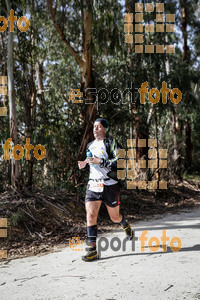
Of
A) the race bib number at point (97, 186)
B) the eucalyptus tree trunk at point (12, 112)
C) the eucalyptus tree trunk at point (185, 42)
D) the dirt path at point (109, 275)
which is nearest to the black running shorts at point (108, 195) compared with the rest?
the race bib number at point (97, 186)

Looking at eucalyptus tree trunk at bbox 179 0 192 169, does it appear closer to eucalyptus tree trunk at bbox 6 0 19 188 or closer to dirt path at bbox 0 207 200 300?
eucalyptus tree trunk at bbox 6 0 19 188

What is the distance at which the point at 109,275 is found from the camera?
404 cm

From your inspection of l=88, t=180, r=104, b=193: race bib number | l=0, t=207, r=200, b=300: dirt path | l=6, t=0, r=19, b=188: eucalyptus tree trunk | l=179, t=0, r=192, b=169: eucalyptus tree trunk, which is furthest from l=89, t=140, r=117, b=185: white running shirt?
l=179, t=0, r=192, b=169: eucalyptus tree trunk

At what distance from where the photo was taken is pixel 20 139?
29.0 ft

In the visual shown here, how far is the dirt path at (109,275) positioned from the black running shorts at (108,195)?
0.75 metres

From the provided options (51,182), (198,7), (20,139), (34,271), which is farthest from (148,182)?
(198,7)

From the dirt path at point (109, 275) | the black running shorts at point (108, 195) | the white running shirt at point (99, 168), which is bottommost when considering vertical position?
the dirt path at point (109, 275)

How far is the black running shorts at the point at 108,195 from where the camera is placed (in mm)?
4965

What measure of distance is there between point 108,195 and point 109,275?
4.11 feet

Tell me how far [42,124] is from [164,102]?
400 cm

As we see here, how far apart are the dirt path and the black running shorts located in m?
0.75

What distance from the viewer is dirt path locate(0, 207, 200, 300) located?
11.4ft

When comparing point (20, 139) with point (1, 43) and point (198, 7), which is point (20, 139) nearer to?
point (1, 43)

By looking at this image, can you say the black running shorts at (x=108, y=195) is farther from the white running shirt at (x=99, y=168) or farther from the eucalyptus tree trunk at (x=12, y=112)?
the eucalyptus tree trunk at (x=12, y=112)
